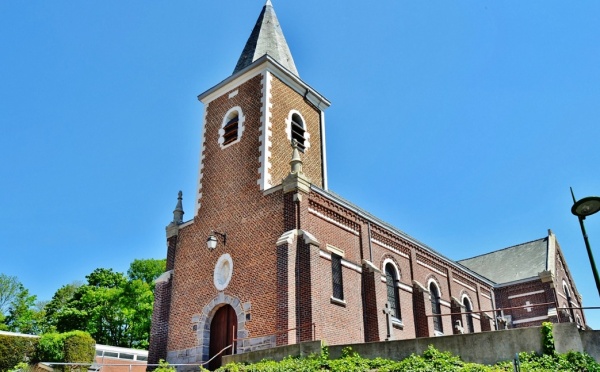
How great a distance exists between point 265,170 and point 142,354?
22.7m

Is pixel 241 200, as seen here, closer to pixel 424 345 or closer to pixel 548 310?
pixel 424 345

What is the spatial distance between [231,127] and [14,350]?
676 inches

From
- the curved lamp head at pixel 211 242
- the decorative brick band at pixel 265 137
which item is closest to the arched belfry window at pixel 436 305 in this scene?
the decorative brick band at pixel 265 137

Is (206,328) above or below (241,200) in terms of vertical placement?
below

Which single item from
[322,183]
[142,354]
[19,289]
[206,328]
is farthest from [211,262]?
[19,289]

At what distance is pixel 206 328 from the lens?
63.3ft

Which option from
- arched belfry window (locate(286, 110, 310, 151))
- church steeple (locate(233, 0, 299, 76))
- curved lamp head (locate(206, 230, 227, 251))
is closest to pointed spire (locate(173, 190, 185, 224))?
curved lamp head (locate(206, 230, 227, 251))

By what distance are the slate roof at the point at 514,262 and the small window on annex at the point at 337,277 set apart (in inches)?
753

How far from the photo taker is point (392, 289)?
2269 centimetres

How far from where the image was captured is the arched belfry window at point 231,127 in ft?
72.9

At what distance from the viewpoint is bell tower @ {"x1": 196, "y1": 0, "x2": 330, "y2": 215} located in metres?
20.8

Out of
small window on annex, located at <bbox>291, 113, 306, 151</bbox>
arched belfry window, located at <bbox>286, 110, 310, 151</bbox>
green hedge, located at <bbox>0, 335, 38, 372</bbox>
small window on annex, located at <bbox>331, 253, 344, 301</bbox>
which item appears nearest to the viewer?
small window on annex, located at <bbox>331, 253, 344, 301</bbox>

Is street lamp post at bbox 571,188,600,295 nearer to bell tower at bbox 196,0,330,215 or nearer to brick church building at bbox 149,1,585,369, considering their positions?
brick church building at bbox 149,1,585,369

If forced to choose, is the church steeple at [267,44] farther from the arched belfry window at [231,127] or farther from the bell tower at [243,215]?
the arched belfry window at [231,127]
